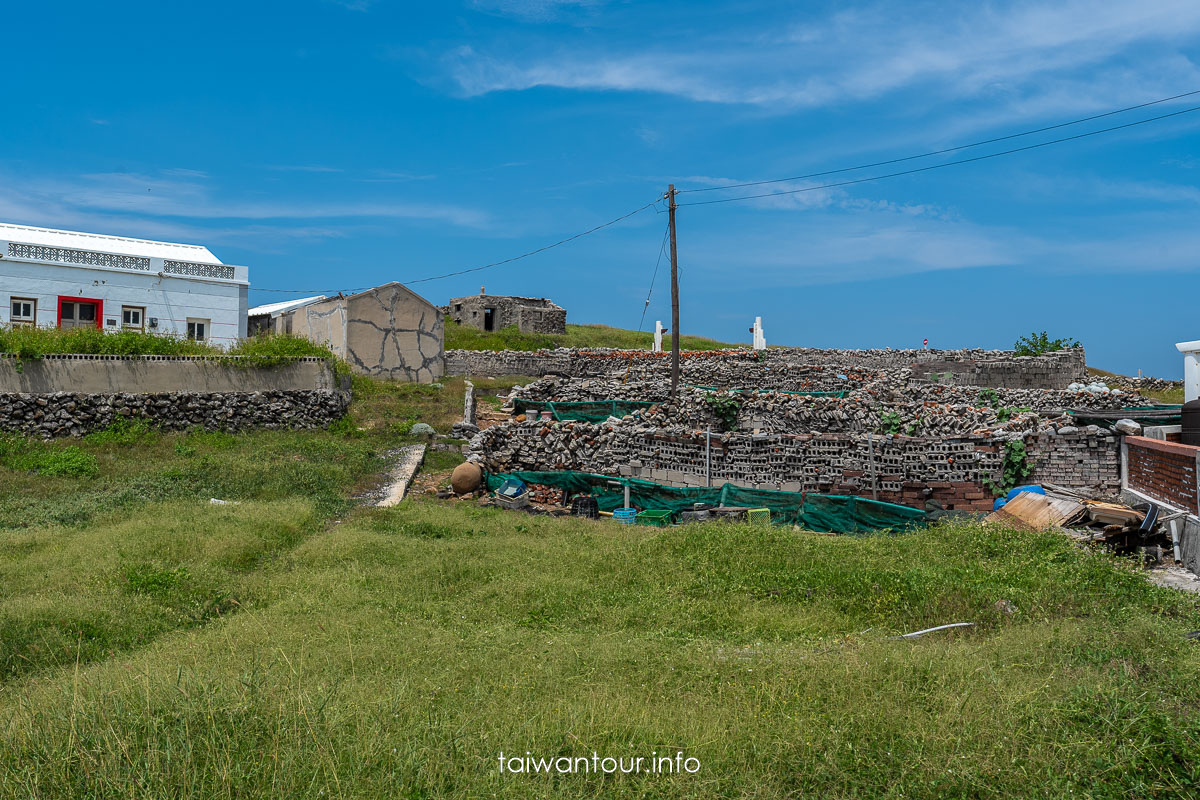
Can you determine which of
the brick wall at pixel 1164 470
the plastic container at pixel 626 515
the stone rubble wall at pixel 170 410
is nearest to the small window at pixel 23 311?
the stone rubble wall at pixel 170 410

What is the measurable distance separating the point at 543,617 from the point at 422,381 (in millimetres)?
25155

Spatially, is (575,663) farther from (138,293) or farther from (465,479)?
(138,293)

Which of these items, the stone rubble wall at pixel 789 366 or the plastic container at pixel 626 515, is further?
the stone rubble wall at pixel 789 366

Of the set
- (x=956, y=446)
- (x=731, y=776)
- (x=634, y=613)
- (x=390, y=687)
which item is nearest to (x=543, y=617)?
(x=634, y=613)

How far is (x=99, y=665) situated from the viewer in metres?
6.55

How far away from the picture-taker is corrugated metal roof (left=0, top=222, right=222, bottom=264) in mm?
28484

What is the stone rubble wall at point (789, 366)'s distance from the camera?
31500mm

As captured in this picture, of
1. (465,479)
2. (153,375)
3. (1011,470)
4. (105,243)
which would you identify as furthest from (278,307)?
(1011,470)

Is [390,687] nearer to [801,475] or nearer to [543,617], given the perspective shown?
[543,617]

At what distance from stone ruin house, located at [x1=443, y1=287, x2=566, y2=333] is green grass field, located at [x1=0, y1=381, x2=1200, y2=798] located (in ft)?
122

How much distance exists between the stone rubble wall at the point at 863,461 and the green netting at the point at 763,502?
3.96 feet

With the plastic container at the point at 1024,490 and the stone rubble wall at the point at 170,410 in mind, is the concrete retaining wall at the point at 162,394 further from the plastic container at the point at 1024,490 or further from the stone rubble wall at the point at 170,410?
the plastic container at the point at 1024,490

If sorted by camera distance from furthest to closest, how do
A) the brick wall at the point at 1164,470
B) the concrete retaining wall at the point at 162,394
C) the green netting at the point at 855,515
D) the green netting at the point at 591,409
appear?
the green netting at the point at 591,409, the concrete retaining wall at the point at 162,394, the green netting at the point at 855,515, the brick wall at the point at 1164,470

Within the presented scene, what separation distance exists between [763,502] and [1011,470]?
522cm
